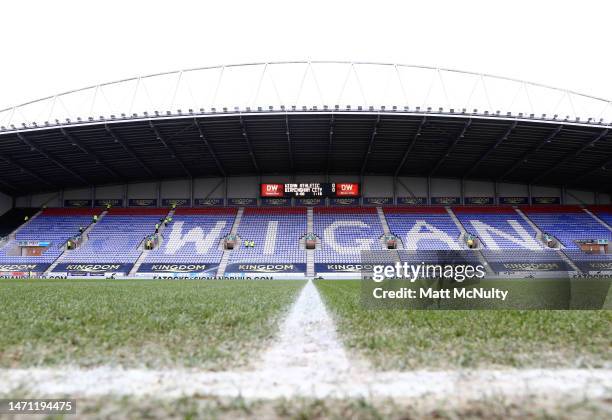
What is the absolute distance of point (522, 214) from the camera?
140ft

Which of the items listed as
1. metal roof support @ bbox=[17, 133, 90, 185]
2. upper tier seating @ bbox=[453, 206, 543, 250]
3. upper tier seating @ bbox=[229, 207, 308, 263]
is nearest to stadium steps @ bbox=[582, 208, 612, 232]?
upper tier seating @ bbox=[453, 206, 543, 250]

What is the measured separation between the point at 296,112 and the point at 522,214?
2740 centimetres

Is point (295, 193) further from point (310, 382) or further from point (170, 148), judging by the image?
point (310, 382)

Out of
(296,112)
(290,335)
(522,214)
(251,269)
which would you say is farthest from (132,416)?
(522,214)

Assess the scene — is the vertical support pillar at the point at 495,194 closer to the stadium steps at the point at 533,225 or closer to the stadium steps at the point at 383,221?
the stadium steps at the point at 533,225

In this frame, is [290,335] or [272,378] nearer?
[272,378]

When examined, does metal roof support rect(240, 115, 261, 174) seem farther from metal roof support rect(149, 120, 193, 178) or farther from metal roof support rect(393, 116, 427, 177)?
metal roof support rect(393, 116, 427, 177)

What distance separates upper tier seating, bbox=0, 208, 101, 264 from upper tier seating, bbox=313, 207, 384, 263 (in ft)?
80.1

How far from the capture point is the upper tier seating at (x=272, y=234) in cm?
3612

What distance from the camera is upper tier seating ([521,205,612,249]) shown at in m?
39.3

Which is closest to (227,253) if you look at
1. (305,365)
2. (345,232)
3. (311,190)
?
(311,190)

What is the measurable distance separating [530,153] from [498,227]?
7884 millimetres

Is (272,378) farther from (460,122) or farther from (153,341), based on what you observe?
(460,122)

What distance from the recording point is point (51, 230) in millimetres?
41094
